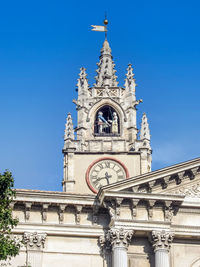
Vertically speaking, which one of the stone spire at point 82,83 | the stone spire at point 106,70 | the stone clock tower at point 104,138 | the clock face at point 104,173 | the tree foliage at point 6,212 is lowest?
the tree foliage at point 6,212

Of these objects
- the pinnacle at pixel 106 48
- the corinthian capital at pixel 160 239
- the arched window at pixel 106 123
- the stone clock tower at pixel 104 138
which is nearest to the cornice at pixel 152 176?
the corinthian capital at pixel 160 239

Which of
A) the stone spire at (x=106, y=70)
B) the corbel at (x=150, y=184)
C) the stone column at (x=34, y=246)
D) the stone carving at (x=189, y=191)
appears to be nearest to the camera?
the stone column at (x=34, y=246)

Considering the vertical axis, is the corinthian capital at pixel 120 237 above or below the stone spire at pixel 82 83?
below

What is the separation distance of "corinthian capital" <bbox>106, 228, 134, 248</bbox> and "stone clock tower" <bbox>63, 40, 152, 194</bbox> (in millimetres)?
26937

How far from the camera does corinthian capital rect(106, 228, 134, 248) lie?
4272 cm

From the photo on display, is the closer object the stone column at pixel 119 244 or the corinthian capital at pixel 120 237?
the stone column at pixel 119 244

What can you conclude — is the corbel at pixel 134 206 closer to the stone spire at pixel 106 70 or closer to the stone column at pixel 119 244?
the stone column at pixel 119 244

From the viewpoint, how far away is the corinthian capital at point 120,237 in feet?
140

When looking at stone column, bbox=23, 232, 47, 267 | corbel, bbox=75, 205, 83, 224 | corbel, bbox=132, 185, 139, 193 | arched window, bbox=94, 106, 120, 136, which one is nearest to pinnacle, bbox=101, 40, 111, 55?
arched window, bbox=94, 106, 120, 136

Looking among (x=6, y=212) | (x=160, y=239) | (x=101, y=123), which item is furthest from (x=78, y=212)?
(x=101, y=123)

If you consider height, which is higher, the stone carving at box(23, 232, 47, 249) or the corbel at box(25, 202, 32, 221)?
the corbel at box(25, 202, 32, 221)

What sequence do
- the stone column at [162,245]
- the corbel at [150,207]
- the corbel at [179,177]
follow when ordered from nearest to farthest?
the stone column at [162,245] < the corbel at [150,207] < the corbel at [179,177]

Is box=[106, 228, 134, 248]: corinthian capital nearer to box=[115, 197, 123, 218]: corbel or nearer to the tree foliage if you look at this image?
box=[115, 197, 123, 218]: corbel

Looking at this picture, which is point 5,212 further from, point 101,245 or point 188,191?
point 188,191
